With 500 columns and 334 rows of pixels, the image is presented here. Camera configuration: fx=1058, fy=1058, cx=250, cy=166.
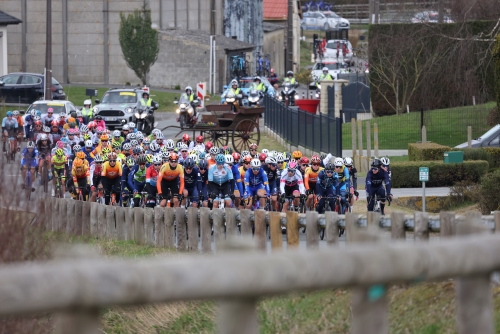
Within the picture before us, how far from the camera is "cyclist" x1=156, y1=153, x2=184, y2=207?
20.4 metres

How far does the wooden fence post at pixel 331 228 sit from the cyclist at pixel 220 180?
32.7 feet

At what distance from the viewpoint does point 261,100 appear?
42.9 metres

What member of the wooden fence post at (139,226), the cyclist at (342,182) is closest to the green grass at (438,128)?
the cyclist at (342,182)

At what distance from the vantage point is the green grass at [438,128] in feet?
113

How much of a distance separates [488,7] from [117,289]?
33.9 m

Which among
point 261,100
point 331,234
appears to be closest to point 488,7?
point 261,100

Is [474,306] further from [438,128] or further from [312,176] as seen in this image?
[438,128]

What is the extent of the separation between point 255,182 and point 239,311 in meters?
18.0

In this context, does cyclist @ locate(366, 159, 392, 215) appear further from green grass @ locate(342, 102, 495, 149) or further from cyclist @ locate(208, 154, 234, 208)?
green grass @ locate(342, 102, 495, 149)

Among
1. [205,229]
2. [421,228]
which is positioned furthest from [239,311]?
[205,229]

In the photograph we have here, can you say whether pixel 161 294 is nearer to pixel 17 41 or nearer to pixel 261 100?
pixel 261 100

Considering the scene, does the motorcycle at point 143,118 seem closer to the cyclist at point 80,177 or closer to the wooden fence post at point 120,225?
the cyclist at point 80,177

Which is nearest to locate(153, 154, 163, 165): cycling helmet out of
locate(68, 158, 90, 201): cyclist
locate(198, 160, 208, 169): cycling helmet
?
locate(198, 160, 208, 169): cycling helmet

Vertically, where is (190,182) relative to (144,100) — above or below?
below
